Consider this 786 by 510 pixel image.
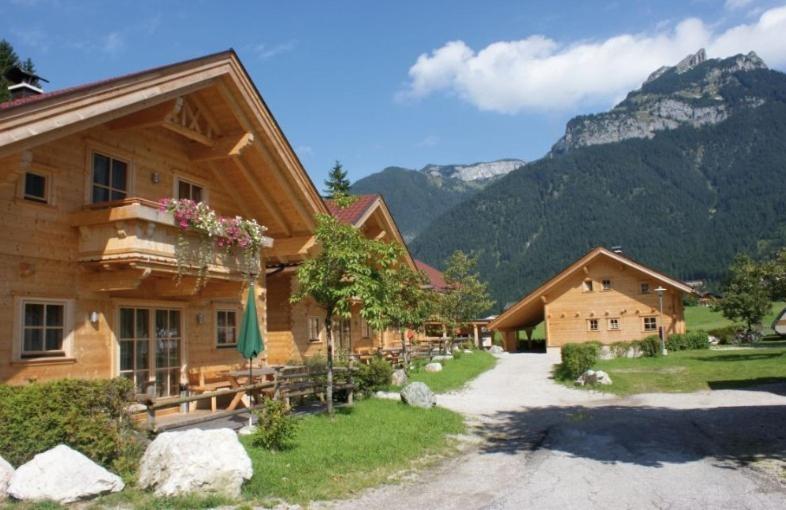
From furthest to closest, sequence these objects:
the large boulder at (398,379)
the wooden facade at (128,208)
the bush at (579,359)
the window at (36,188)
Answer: the bush at (579,359), the large boulder at (398,379), the window at (36,188), the wooden facade at (128,208)

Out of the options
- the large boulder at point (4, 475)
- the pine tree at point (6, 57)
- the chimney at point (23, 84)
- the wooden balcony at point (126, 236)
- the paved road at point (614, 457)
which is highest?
the pine tree at point (6, 57)

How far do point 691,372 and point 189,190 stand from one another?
19437 mm

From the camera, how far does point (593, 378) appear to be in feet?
73.7

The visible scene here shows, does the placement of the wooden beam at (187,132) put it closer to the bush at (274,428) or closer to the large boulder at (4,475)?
the bush at (274,428)

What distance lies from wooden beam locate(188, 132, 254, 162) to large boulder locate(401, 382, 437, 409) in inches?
288

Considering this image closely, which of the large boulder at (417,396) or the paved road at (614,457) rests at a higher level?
the large boulder at (417,396)

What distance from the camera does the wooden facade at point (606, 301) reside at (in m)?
38.9

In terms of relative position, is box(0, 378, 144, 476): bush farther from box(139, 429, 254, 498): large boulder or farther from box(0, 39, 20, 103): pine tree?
box(0, 39, 20, 103): pine tree

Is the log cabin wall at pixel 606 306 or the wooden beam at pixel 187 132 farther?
the log cabin wall at pixel 606 306

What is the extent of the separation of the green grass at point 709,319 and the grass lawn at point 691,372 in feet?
99.5

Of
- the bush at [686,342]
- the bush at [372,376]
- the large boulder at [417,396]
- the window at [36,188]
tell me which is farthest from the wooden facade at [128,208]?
the bush at [686,342]

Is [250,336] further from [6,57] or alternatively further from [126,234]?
[6,57]

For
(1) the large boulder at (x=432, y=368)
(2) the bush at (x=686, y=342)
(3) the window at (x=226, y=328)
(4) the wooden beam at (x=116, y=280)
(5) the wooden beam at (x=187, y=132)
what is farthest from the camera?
(2) the bush at (x=686, y=342)

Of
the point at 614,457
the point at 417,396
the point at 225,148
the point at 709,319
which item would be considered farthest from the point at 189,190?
the point at 709,319
